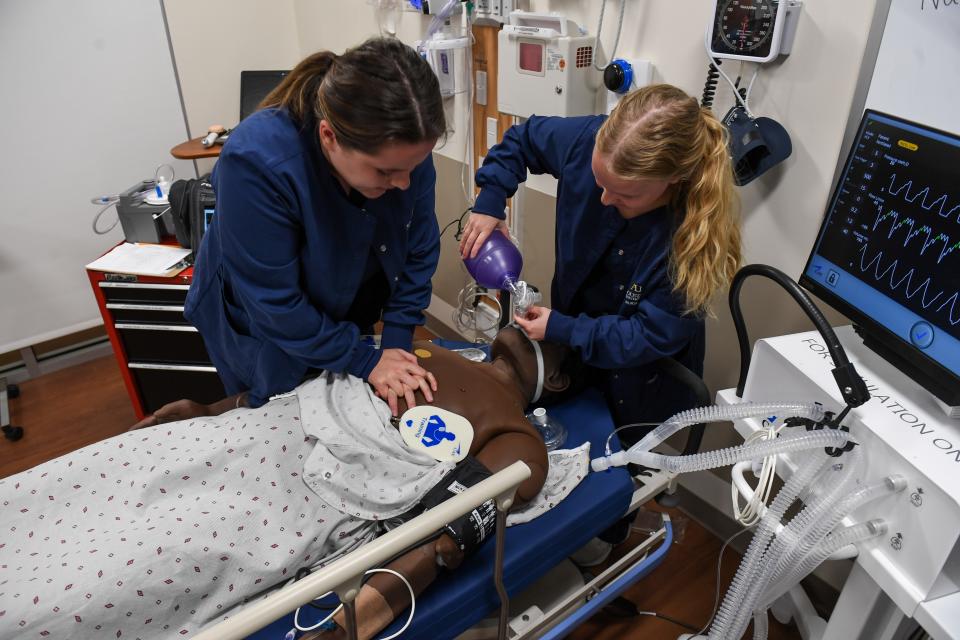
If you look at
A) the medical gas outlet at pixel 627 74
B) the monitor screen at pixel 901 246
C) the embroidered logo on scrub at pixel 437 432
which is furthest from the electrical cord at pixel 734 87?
the embroidered logo on scrub at pixel 437 432

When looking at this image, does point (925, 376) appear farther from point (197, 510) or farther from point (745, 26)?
point (197, 510)

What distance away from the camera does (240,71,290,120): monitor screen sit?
2990 mm

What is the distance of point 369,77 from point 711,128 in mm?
664

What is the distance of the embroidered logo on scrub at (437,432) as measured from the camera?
126 cm

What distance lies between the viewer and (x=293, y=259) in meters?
1.22

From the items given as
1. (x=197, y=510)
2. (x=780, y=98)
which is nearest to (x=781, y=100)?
(x=780, y=98)

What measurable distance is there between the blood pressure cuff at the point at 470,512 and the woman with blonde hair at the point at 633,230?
0.35 m

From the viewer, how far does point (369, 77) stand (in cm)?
99

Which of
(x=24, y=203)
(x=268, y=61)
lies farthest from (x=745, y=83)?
(x=24, y=203)

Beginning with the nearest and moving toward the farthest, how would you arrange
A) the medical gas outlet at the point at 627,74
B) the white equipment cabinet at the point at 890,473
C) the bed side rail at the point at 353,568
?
the bed side rail at the point at 353,568 → the white equipment cabinet at the point at 890,473 → the medical gas outlet at the point at 627,74

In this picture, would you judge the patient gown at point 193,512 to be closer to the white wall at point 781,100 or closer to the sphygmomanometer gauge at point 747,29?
the white wall at point 781,100

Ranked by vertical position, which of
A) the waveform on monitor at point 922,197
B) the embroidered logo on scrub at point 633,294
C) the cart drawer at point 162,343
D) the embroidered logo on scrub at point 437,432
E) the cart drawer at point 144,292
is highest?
the waveform on monitor at point 922,197

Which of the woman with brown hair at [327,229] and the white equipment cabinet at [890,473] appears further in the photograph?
the woman with brown hair at [327,229]

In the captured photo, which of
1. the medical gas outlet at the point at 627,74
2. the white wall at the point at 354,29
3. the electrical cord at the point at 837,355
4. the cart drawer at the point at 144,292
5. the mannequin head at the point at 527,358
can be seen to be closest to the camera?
the electrical cord at the point at 837,355
